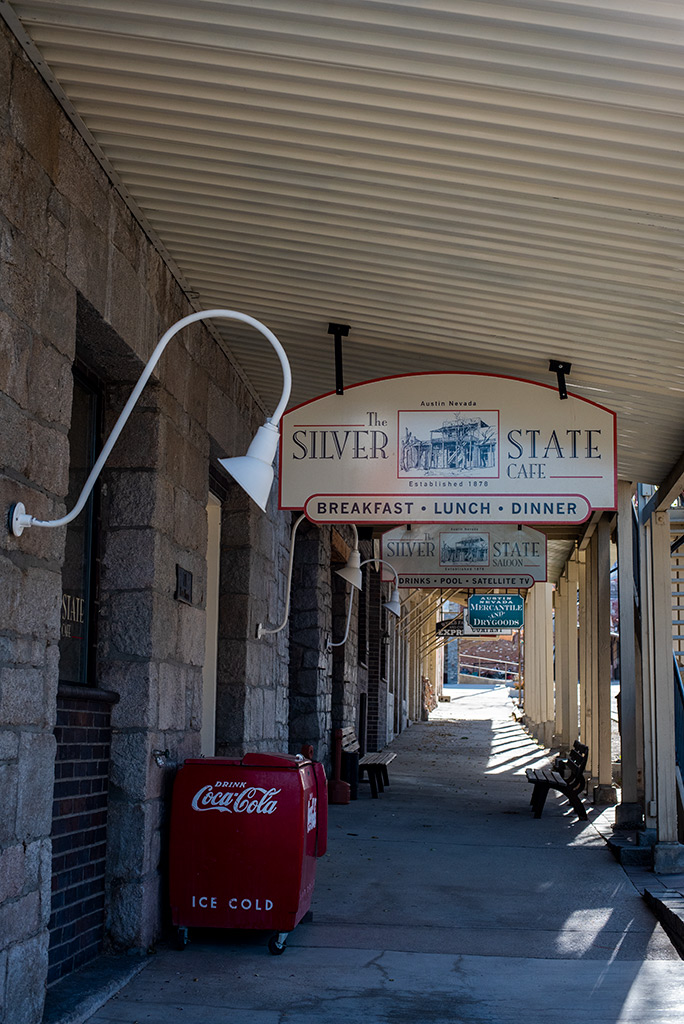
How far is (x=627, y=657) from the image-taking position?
9445 millimetres

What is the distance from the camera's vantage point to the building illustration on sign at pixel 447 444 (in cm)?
544

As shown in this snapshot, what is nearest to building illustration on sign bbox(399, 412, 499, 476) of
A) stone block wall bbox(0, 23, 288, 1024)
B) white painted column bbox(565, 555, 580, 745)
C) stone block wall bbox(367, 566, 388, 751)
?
stone block wall bbox(0, 23, 288, 1024)

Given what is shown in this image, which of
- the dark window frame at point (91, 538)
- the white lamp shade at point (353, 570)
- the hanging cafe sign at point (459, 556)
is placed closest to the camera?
the dark window frame at point (91, 538)

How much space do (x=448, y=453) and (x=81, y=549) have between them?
1.95 metres

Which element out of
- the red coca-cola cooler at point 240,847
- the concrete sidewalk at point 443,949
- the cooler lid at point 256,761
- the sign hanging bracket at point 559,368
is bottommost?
the concrete sidewalk at point 443,949

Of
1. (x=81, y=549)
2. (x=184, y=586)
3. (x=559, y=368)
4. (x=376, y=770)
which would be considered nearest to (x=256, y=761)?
(x=184, y=586)

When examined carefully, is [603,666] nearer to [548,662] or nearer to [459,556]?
[459,556]

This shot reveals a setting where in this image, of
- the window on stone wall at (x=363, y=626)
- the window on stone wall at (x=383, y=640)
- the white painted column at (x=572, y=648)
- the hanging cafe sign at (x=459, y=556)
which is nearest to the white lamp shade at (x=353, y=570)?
the hanging cafe sign at (x=459, y=556)

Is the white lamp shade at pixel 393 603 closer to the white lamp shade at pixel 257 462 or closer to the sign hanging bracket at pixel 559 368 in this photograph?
the sign hanging bracket at pixel 559 368

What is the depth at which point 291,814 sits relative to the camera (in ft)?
16.8

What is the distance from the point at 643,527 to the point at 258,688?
11.0 ft

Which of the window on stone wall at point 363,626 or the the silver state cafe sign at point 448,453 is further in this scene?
the window on stone wall at point 363,626

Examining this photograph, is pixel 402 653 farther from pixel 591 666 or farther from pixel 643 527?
pixel 643 527

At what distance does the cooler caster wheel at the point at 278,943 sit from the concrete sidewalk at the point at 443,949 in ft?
0.15
